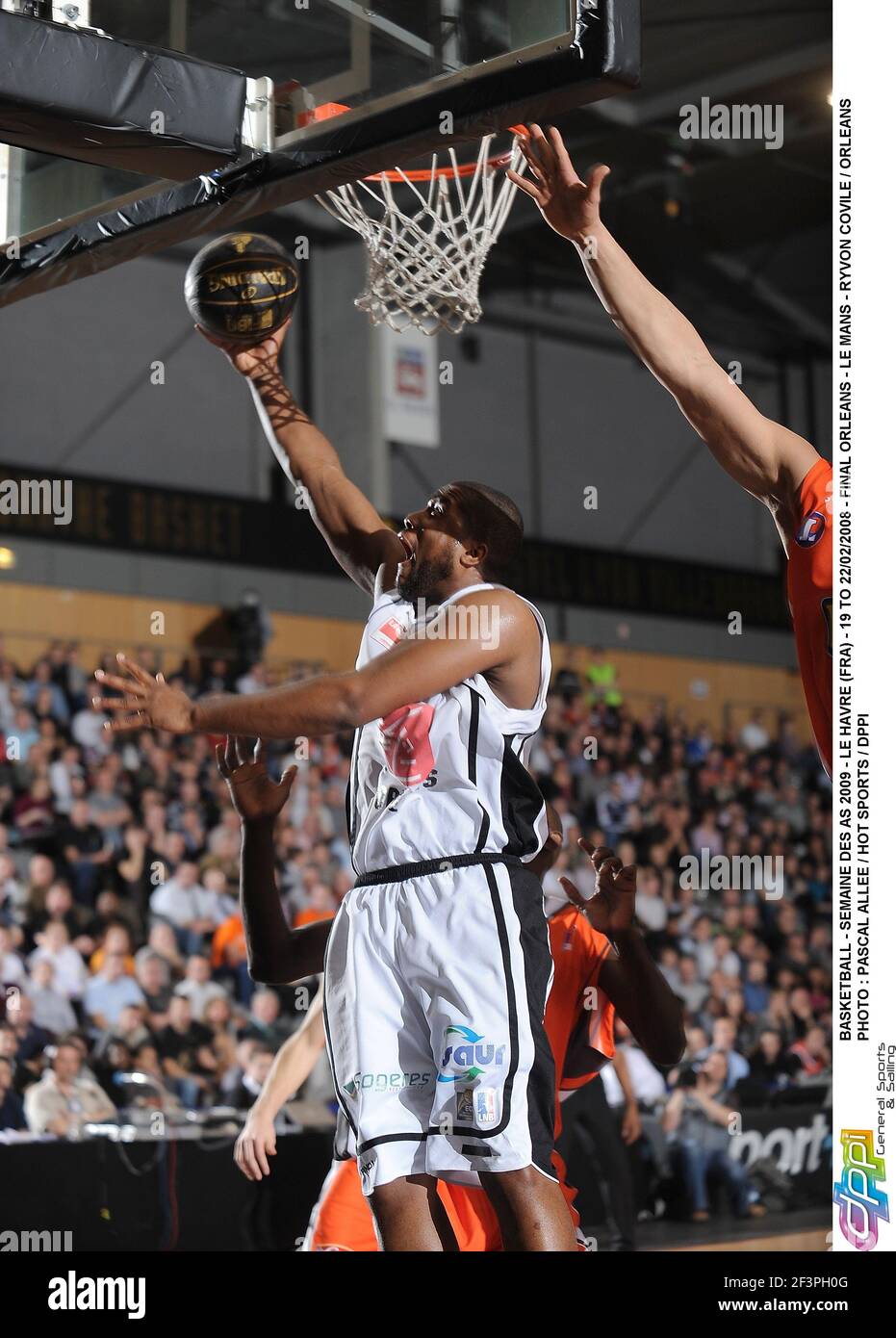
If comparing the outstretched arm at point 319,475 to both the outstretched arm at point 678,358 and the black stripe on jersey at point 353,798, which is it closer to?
the black stripe on jersey at point 353,798

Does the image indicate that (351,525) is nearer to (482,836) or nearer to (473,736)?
Answer: (473,736)

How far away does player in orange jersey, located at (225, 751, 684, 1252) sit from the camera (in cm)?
386

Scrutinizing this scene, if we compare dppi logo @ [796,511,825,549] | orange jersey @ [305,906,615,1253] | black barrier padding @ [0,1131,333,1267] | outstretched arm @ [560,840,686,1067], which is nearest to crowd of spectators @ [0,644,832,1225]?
black barrier padding @ [0,1131,333,1267]

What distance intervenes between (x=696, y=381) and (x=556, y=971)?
1.52 m

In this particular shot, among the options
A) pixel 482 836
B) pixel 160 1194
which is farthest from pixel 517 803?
pixel 160 1194

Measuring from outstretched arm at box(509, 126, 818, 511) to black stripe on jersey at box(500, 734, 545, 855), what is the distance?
83cm

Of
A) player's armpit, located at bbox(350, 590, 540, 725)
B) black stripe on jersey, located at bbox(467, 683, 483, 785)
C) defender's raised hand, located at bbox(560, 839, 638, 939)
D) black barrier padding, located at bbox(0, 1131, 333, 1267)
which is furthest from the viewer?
black barrier padding, located at bbox(0, 1131, 333, 1267)

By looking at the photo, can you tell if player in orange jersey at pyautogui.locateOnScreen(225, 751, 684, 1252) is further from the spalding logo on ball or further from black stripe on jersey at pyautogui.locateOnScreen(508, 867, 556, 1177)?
the spalding logo on ball

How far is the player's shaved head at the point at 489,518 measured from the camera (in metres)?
3.69

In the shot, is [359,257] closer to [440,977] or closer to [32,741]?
[32,741]

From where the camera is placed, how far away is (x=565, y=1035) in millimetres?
3969

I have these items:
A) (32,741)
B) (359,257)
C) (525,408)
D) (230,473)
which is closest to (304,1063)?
(32,741)

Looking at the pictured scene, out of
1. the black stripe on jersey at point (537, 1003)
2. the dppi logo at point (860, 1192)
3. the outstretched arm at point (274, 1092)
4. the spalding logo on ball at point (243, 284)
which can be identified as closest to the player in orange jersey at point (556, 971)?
the outstretched arm at point (274, 1092)
